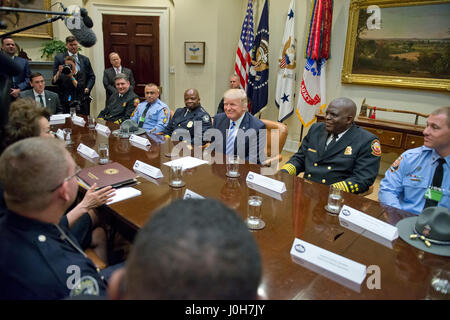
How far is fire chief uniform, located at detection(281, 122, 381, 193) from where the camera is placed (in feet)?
7.23

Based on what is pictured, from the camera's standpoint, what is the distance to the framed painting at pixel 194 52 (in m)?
5.50

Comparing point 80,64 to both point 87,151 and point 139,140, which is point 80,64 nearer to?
point 139,140

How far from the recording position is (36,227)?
98cm

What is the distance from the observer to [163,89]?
20.7ft

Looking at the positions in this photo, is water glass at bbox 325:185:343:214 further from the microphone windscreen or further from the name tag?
the microphone windscreen

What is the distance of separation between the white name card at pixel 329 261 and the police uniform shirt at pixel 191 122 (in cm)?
226

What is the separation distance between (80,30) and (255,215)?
133 cm

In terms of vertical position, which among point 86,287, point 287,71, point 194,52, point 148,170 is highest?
point 194,52

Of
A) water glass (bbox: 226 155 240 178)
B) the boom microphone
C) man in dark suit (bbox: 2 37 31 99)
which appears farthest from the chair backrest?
man in dark suit (bbox: 2 37 31 99)

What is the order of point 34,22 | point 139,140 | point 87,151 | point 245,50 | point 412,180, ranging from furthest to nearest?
point 245,50, point 34,22, point 139,140, point 87,151, point 412,180

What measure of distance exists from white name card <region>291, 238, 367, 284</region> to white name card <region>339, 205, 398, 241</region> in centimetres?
34

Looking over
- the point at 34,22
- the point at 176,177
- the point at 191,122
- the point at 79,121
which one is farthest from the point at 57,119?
the point at 34,22

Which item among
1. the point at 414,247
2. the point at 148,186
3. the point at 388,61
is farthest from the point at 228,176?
the point at 388,61

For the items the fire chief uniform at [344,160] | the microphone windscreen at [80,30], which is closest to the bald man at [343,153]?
the fire chief uniform at [344,160]
